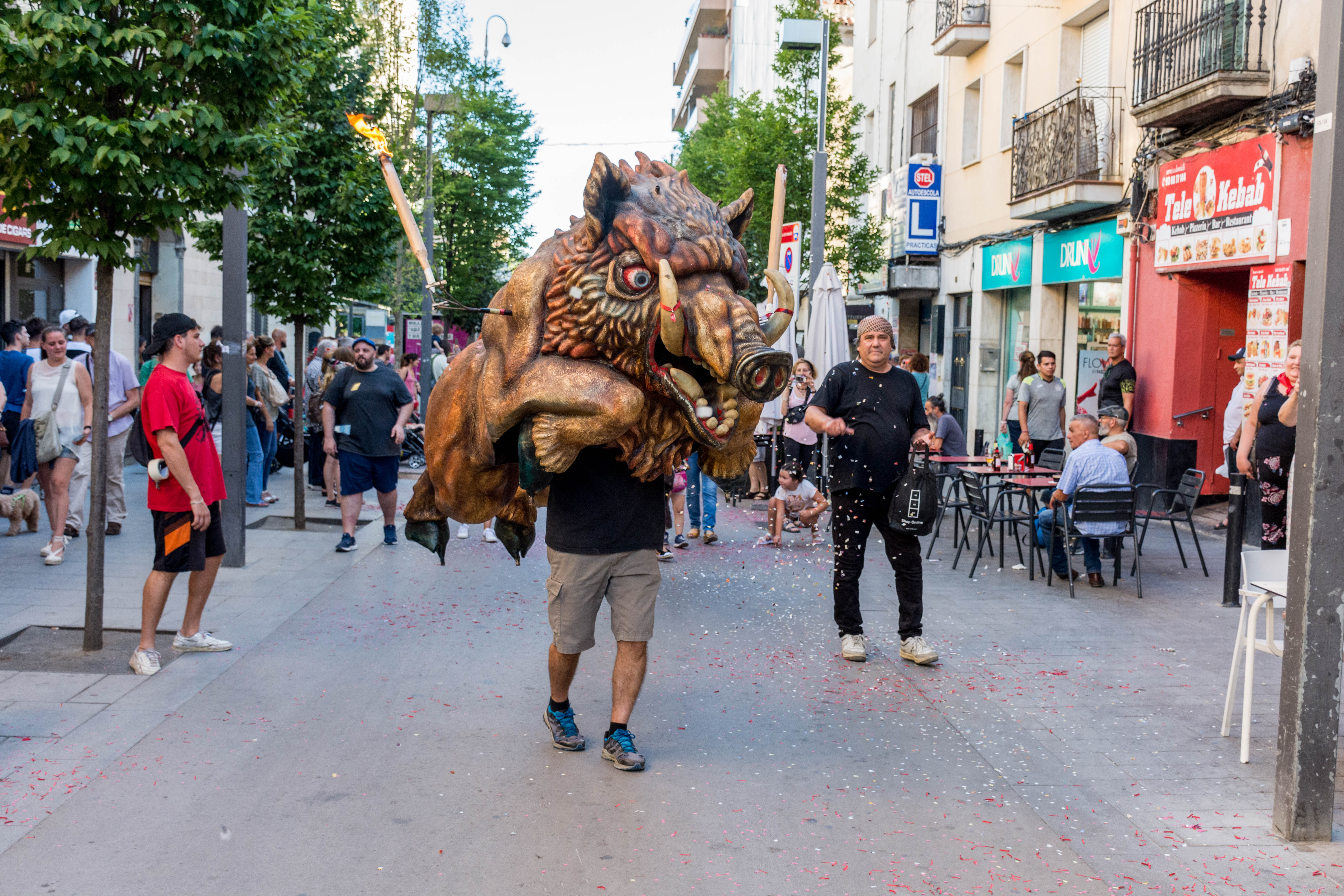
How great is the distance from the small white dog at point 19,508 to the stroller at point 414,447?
7286mm

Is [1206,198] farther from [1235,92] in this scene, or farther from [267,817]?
[267,817]

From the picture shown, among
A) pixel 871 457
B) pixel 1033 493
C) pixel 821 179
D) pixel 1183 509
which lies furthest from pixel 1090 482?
pixel 821 179

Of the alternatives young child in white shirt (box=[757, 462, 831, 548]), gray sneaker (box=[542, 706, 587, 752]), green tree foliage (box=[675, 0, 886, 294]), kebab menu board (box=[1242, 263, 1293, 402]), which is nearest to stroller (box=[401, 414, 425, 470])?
young child in white shirt (box=[757, 462, 831, 548])

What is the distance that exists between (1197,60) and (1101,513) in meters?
6.91

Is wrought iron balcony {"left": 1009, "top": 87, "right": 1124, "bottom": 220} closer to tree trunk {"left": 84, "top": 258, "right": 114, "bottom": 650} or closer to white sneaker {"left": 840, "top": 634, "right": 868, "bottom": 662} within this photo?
white sneaker {"left": 840, "top": 634, "right": 868, "bottom": 662}

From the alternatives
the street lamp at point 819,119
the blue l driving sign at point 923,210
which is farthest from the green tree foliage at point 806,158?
the street lamp at point 819,119

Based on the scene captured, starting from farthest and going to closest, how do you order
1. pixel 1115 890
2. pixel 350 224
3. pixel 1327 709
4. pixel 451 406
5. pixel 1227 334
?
pixel 1227 334 → pixel 350 224 → pixel 451 406 → pixel 1327 709 → pixel 1115 890

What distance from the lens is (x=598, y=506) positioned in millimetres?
5184

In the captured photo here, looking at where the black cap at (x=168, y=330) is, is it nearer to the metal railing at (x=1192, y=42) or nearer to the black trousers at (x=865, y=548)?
the black trousers at (x=865, y=548)

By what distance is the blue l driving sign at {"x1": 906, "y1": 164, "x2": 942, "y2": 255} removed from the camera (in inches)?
945

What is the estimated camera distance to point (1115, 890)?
4094mm

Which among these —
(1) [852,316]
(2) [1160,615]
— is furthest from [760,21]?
(2) [1160,615]

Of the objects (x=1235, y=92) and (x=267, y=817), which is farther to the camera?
(x=1235, y=92)

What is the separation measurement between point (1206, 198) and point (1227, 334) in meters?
1.82
